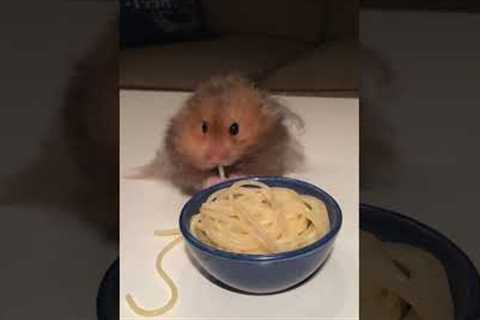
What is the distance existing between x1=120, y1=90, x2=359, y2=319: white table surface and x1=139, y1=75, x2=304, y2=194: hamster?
0.01 meters

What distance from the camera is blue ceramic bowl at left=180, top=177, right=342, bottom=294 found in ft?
1.44

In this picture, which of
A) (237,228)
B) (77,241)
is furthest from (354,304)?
(77,241)

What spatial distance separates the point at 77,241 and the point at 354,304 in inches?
7.8

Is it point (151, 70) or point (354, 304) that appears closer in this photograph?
point (354, 304)

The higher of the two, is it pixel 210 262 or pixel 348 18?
pixel 348 18

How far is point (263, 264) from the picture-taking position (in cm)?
44

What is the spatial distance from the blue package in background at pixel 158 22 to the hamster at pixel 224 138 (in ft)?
0.23

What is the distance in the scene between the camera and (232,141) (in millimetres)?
499

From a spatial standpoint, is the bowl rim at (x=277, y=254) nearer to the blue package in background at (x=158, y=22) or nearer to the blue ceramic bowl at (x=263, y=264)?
the blue ceramic bowl at (x=263, y=264)

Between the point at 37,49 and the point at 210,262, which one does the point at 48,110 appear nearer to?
the point at 37,49

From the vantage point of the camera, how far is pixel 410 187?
56 centimetres

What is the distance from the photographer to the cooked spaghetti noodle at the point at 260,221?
0.46m

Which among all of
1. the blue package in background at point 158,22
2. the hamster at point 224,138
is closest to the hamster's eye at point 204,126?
the hamster at point 224,138

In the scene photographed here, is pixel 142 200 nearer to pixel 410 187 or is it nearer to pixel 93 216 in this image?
pixel 93 216
